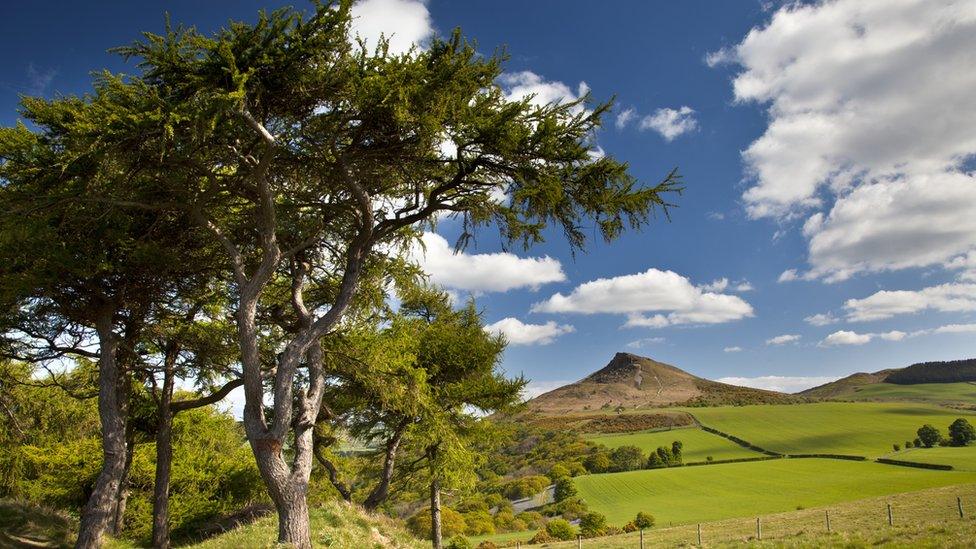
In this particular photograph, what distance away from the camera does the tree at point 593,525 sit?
5091cm

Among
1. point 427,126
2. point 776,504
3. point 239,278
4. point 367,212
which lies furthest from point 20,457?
point 776,504

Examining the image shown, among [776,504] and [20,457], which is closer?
[20,457]

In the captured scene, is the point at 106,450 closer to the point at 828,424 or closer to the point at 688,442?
the point at 688,442

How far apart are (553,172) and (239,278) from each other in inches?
244

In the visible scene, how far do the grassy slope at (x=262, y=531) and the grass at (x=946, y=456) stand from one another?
78.2 metres

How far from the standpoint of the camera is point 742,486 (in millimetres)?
67375

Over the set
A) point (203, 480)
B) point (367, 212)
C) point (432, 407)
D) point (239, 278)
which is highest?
point (367, 212)

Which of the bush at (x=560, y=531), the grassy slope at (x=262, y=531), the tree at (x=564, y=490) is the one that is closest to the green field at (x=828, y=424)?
the tree at (x=564, y=490)

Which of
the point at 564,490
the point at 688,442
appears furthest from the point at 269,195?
the point at 688,442

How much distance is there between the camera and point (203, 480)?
26.3 metres

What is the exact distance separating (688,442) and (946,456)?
143ft

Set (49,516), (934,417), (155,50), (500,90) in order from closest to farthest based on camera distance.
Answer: (155,50)
(500,90)
(49,516)
(934,417)

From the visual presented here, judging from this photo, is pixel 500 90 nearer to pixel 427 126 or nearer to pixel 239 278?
pixel 427 126

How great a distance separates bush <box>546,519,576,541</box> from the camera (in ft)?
163
